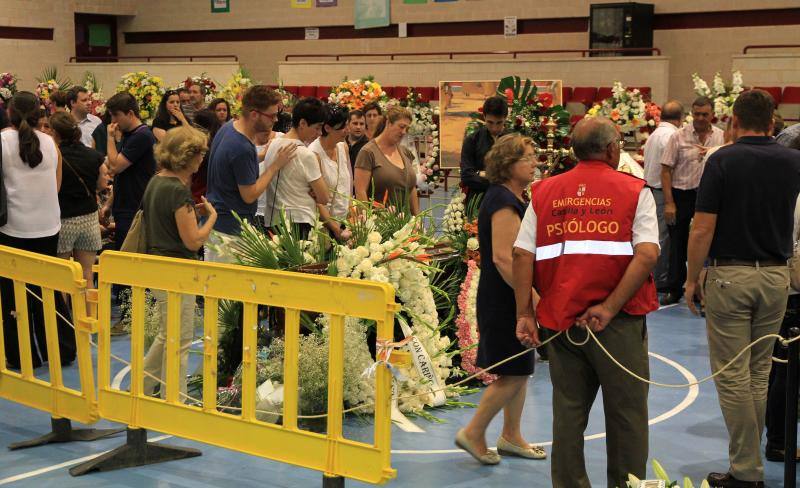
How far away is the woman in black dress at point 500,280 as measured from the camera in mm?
4492

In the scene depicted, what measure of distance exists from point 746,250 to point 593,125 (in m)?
1.00

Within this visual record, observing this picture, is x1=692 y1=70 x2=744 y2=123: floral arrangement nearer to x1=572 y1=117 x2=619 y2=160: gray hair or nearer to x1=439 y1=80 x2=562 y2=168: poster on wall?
x1=439 y1=80 x2=562 y2=168: poster on wall

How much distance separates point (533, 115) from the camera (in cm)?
765

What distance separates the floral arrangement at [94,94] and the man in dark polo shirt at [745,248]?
319 inches

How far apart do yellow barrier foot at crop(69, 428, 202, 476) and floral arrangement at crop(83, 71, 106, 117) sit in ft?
22.9

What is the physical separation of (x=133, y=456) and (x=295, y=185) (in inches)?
77.7

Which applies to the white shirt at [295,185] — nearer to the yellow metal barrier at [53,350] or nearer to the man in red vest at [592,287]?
the yellow metal barrier at [53,350]

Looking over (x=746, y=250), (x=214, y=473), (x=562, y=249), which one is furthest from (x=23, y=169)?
(x=746, y=250)

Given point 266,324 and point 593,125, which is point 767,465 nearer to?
point 593,125

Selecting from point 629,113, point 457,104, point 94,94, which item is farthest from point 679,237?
point 94,94

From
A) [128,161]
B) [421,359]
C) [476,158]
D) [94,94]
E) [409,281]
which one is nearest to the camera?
[421,359]

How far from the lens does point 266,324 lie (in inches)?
245

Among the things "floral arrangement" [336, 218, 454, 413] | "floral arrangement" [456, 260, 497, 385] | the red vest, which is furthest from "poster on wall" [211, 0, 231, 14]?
the red vest

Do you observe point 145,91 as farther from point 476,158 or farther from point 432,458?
point 432,458
